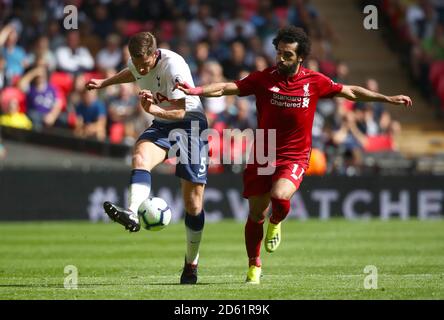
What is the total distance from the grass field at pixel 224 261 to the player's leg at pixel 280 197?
0.47m

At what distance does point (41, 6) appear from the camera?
25.4m

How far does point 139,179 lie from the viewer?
Answer: 450 inches

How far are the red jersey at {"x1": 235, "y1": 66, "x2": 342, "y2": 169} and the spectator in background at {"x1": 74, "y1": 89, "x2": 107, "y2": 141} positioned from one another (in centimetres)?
1196

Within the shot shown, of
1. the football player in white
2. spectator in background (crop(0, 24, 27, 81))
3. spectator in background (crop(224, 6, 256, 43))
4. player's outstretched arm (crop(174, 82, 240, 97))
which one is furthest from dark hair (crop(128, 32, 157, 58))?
spectator in background (crop(224, 6, 256, 43))

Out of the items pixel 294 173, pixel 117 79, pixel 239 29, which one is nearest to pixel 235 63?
pixel 239 29

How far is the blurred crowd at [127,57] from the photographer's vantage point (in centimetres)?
2341

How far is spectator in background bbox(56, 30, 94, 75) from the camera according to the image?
24344 mm

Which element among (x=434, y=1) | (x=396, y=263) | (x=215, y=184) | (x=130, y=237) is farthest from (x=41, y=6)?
(x=396, y=263)

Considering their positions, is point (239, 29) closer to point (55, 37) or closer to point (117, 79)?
point (55, 37)

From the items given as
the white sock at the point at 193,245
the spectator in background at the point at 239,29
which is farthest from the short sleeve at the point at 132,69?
the spectator in background at the point at 239,29

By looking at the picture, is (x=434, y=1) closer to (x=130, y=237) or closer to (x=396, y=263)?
(x=130, y=237)

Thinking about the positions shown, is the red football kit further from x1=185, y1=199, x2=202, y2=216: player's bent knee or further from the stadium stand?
the stadium stand

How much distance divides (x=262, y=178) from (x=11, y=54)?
43.2 feet
